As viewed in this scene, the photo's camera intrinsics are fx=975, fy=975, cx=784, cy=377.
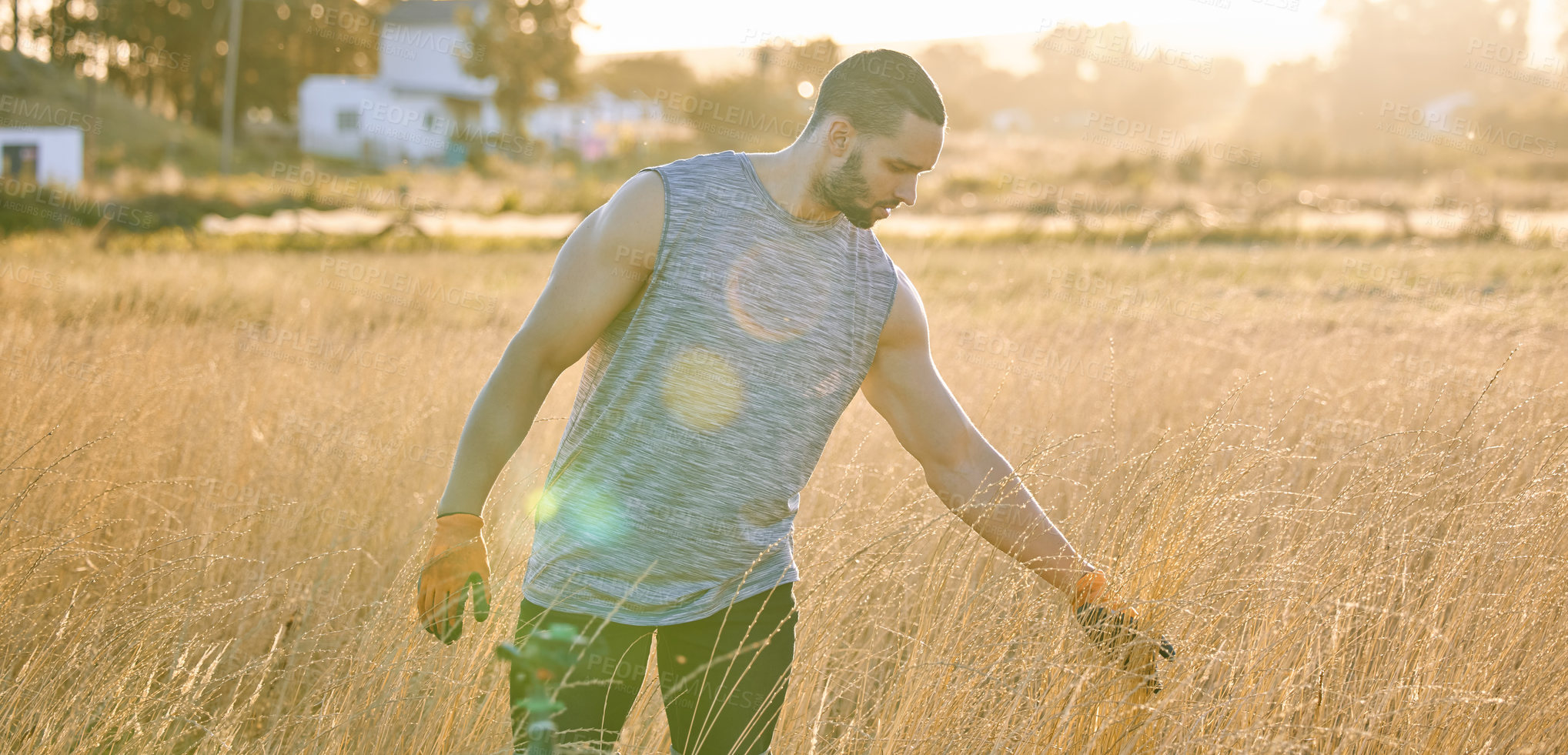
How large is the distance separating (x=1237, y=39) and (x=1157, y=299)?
175 metres

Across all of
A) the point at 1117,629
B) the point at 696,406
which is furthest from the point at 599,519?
the point at 1117,629

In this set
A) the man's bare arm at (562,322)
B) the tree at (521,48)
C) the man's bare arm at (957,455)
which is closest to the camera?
the man's bare arm at (562,322)

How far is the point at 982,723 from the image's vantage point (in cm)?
200

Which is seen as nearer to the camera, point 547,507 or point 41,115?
point 547,507

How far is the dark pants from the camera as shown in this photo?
1.80 m

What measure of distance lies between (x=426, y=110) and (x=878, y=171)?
46.4 m

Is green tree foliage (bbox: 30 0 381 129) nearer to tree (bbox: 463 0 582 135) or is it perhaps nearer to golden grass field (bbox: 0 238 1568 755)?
tree (bbox: 463 0 582 135)

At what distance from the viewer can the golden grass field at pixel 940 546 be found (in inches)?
84.9

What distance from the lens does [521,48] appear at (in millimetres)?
37781

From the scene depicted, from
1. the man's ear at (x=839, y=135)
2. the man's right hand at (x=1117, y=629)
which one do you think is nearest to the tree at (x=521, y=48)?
the man's ear at (x=839, y=135)

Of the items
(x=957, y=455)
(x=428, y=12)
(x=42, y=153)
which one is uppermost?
(x=428, y=12)

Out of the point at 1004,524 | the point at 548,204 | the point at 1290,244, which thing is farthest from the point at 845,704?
the point at 548,204

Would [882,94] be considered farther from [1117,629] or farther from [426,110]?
[426,110]

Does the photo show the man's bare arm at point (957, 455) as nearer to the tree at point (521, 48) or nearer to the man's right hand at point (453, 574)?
the man's right hand at point (453, 574)
